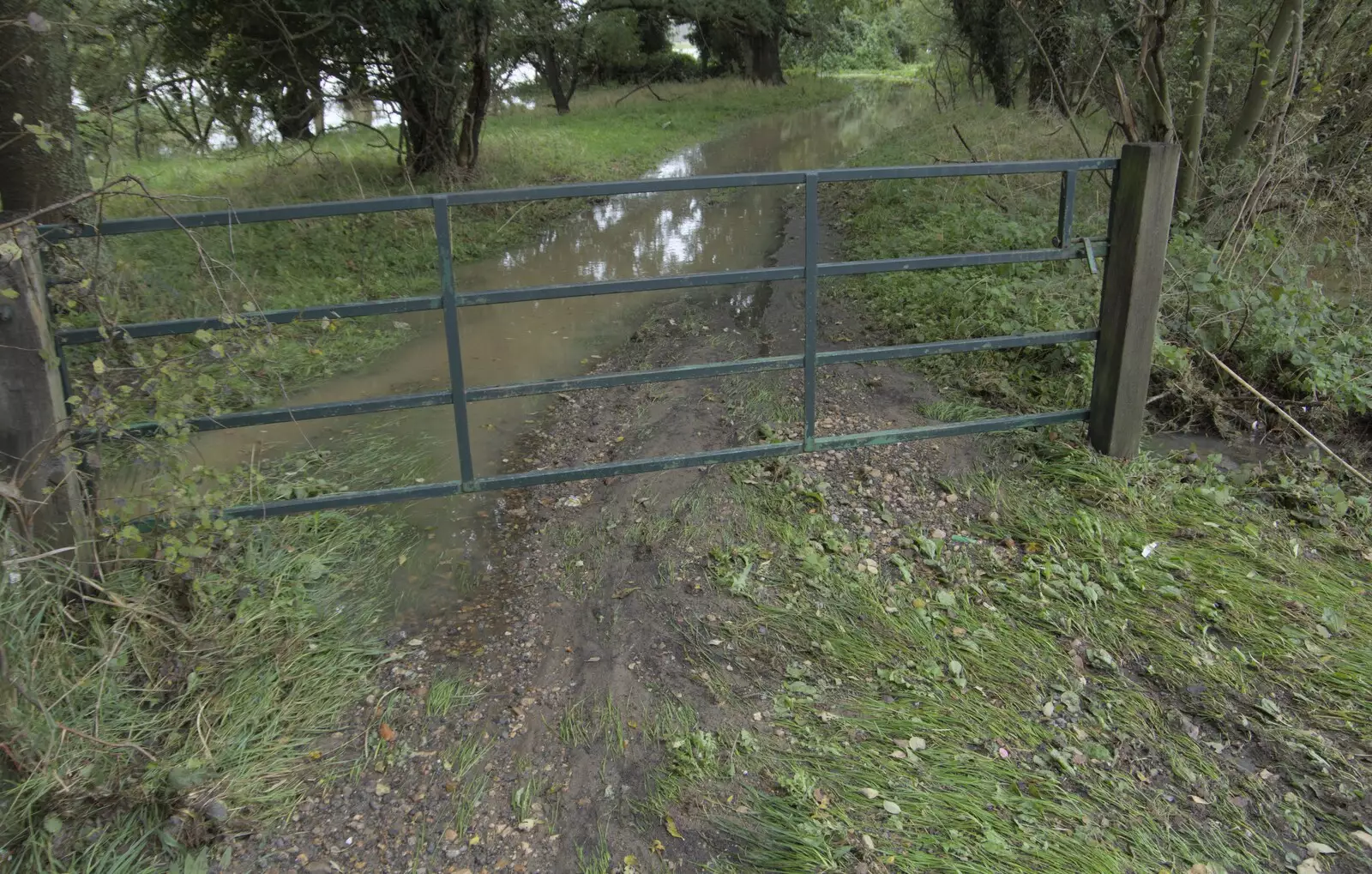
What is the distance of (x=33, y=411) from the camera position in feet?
11.1

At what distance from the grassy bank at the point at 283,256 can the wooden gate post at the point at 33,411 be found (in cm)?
16

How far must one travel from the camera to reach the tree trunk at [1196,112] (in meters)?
7.15

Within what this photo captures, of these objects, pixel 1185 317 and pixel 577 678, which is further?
pixel 1185 317

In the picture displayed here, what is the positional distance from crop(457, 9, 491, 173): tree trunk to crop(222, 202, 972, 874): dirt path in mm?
9729

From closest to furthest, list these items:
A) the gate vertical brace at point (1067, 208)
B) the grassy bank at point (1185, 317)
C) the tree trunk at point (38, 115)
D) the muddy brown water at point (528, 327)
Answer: the gate vertical brace at point (1067, 208)
the muddy brown water at point (528, 327)
the grassy bank at point (1185, 317)
the tree trunk at point (38, 115)

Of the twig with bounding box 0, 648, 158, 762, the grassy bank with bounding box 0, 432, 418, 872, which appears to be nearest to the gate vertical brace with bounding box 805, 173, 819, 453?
the grassy bank with bounding box 0, 432, 418, 872

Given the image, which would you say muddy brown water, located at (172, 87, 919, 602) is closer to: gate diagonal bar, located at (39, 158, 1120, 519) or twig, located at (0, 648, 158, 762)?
gate diagonal bar, located at (39, 158, 1120, 519)

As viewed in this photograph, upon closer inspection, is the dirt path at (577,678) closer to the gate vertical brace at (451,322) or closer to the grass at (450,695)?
the grass at (450,695)

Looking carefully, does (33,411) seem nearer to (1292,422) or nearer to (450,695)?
(450,695)

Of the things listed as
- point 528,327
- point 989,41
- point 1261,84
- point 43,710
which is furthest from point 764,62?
point 43,710

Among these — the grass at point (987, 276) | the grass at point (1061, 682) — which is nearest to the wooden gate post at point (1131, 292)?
the grass at point (1061, 682)

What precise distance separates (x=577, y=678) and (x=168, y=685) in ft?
4.53

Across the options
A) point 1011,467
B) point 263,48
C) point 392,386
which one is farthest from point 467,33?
point 1011,467

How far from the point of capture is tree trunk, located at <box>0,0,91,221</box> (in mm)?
6863
